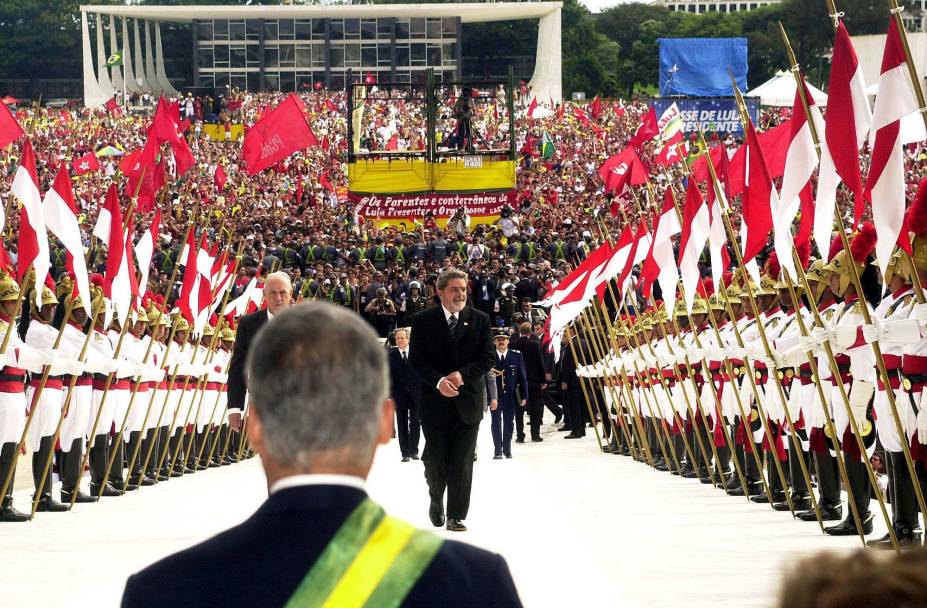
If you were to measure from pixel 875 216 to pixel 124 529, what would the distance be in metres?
6.63

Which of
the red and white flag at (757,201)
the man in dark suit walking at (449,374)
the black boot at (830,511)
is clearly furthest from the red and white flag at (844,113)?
the black boot at (830,511)

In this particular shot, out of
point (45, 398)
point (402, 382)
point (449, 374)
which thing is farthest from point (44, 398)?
point (402, 382)

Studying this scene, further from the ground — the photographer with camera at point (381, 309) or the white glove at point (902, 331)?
the white glove at point (902, 331)

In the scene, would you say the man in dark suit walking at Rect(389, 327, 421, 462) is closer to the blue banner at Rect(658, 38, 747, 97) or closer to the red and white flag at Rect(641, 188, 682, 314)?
the red and white flag at Rect(641, 188, 682, 314)

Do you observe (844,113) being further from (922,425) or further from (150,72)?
(150,72)

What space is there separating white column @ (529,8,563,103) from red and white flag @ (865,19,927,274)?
89216mm

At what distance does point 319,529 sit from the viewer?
2680 millimetres

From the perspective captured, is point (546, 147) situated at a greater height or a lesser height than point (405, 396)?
greater

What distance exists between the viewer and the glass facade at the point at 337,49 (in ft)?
325

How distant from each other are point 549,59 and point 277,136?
73.5m

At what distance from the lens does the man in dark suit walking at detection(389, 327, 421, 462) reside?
2272 centimetres

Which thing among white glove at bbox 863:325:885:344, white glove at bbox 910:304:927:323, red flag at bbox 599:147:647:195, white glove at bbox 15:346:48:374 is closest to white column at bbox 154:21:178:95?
red flag at bbox 599:147:647:195

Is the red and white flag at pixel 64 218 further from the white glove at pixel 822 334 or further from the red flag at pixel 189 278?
the white glove at pixel 822 334

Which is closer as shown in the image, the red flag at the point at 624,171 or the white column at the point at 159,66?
the red flag at the point at 624,171
